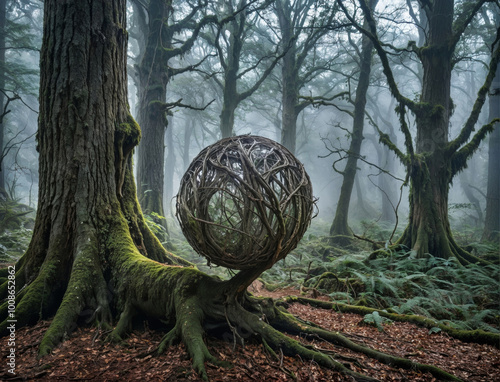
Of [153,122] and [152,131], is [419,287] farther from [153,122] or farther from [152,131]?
[153,122]

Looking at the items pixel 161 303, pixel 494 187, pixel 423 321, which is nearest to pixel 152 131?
pixel 161 303

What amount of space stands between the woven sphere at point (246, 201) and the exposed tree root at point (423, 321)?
2.44 meters

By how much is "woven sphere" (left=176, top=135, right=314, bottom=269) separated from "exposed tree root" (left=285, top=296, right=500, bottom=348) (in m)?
→ 2.44

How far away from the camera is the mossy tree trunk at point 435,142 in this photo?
22.8 feet

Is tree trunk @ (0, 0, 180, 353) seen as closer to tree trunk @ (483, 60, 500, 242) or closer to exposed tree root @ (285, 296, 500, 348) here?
exposed tree root @ (285, 296, 500, 348)

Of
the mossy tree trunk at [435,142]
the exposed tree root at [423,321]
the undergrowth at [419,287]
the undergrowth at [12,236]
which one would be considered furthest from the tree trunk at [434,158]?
the undergrowth at [12,236]

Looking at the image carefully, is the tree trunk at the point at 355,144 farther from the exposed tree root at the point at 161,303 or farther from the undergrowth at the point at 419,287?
the exposed tree root at the point at 161,303

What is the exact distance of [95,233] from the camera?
3.53m

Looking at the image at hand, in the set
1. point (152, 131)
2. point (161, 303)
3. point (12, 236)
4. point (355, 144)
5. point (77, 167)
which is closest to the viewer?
point (161, 303)

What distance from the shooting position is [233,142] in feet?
9.41

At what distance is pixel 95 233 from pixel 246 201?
86.3 inches

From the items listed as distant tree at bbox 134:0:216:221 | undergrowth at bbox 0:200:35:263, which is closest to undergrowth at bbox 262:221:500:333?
distant tree at bbox 134:0:216:221

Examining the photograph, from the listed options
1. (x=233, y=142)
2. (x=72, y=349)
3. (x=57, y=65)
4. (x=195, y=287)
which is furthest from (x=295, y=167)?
(x=57, y=65)

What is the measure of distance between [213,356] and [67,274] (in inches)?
83.1
